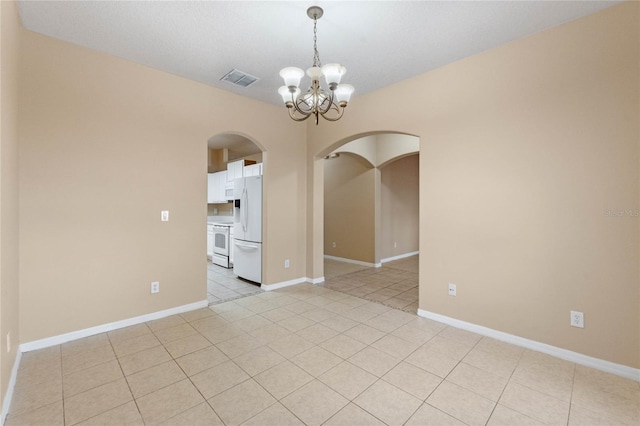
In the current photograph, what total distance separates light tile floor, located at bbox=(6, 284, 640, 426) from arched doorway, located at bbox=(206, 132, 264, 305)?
1393 millimetres

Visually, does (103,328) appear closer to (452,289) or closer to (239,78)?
(239,78)

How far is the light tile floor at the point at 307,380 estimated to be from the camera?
1760 millimetres

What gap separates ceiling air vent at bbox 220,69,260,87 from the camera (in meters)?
3.30

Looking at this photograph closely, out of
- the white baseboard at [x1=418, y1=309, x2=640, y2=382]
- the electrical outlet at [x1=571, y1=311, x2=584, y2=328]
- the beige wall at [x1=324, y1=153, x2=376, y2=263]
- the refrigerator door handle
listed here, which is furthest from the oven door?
the electrical outlet at [x1=571, y1=311, x2=584, y2=328]

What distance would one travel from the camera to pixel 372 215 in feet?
20.2

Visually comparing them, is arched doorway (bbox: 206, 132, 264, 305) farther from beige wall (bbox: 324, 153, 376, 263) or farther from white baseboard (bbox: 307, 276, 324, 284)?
beige wall (bbox: 324, 153, 376, 263)

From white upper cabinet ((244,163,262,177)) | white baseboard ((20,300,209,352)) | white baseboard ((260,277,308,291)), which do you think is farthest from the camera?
white upper cabinet ((244,163,262,177))

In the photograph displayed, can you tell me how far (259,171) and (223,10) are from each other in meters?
3.18

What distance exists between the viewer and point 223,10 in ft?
7.40

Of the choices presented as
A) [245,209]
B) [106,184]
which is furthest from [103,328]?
[245,209]

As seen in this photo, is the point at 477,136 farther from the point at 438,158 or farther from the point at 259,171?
the point at 259,171

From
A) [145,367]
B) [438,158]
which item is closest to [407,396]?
[145,367]

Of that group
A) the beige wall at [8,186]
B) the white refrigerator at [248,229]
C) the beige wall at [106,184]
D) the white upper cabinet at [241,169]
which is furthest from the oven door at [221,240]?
the beige wall at [8,186]

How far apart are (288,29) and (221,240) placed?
15.0 ft
